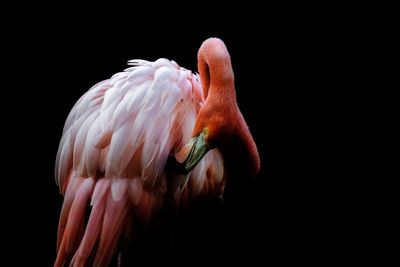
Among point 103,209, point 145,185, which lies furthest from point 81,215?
point 145,185

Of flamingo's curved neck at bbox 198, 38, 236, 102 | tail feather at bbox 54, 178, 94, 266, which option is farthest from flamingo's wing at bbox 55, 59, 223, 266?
flamingo's curved neck at bbox 198, 38, 236, 102

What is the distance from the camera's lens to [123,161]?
2340mm

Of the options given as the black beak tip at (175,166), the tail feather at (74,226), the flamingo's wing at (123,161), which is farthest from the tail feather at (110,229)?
the black beak tip at (175,166)

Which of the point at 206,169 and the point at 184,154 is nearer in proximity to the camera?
the point at 184,154

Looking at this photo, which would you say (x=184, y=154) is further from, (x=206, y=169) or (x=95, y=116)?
(x=95, y=116)

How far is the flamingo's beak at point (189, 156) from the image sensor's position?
232 centimetres

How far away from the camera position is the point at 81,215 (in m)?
2.38

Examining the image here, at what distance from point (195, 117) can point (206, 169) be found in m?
0.23

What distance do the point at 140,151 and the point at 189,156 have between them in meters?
0.21

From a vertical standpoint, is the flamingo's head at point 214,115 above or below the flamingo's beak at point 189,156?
above

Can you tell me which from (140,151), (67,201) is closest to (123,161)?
(140,151)

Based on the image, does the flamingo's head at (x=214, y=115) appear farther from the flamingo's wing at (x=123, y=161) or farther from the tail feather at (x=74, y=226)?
the tail feather at (x=74, y=226)

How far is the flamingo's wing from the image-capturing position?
2.33m

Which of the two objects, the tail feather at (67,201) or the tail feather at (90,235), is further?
the tail feather at (67,201)
